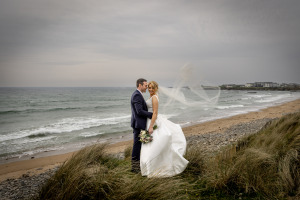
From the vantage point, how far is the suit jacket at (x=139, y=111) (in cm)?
464

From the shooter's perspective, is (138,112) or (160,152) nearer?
(160,152)

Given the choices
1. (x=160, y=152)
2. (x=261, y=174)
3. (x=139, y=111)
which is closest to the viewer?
(x=261, y=174)

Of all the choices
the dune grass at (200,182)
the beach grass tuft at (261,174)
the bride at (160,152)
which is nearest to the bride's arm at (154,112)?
the bride at (160,152)

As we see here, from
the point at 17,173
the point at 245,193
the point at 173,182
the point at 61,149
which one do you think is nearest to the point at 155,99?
the point at 173,182

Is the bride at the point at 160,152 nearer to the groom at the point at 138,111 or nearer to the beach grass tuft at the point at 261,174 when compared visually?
the groom at the point at 138,111

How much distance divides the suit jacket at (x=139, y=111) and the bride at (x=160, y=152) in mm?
153

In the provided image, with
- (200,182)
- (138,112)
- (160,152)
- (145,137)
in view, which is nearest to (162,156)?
(160,152)

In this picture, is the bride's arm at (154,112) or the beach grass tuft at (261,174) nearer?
the beach grass tuft at (261,174)

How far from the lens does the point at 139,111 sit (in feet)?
15.2

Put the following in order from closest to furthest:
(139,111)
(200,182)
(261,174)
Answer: (261,174)
(200,182)
(139,111)

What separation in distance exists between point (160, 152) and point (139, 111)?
1.07 meters

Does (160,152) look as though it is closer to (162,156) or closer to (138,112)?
(162,156)

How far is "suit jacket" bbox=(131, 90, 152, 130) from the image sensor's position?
464 centimetres

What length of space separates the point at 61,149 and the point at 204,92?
9929mm
